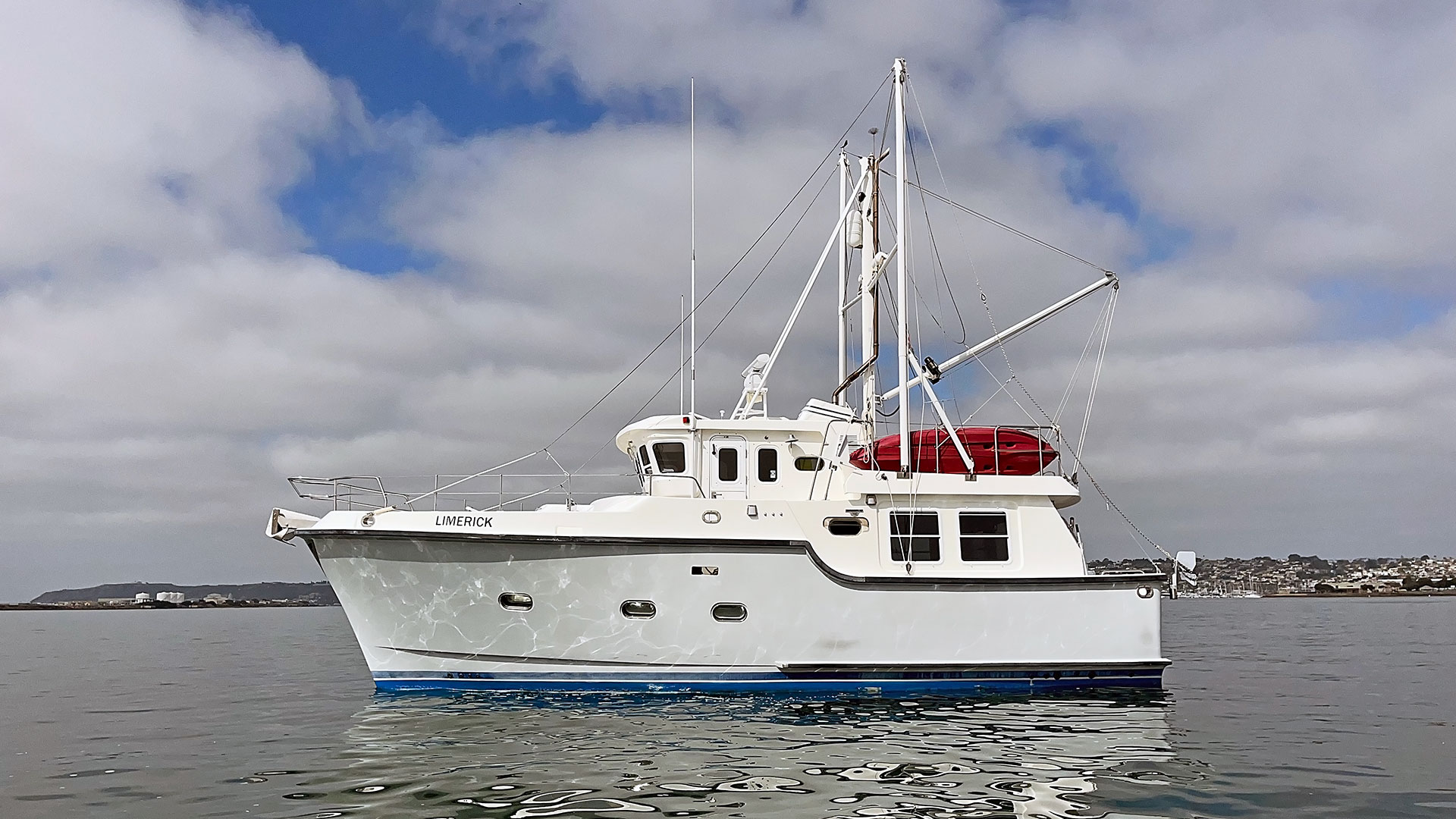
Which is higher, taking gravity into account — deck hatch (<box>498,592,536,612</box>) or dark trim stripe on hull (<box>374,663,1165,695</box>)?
deck hatch (<box>498,592,536,612</box>)

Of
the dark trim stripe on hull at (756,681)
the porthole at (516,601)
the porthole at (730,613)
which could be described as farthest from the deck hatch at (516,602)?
the porthole at (730,613)

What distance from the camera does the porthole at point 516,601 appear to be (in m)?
12.6

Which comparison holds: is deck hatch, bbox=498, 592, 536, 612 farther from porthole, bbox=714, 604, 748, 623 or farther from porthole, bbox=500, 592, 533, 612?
porthole, bbox=714, 604, 748, 623

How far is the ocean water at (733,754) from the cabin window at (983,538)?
6.55 feet

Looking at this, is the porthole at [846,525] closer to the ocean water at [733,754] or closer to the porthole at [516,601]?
the ocean water at [733,754]

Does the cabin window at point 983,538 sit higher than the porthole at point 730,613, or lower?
higher

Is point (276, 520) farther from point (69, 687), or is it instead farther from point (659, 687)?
point (69, 687)

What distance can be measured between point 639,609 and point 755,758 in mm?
3855

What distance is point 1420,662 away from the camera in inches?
811

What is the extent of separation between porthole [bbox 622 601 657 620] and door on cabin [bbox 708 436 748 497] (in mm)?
1961

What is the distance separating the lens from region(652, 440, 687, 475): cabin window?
46.2 feet

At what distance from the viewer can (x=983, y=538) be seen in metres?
14.0

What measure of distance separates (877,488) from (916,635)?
2.08 metres

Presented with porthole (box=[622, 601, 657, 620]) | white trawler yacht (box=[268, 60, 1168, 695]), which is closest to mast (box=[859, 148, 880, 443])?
white trawler yacht (box=[268, 60, 1168, 695])
